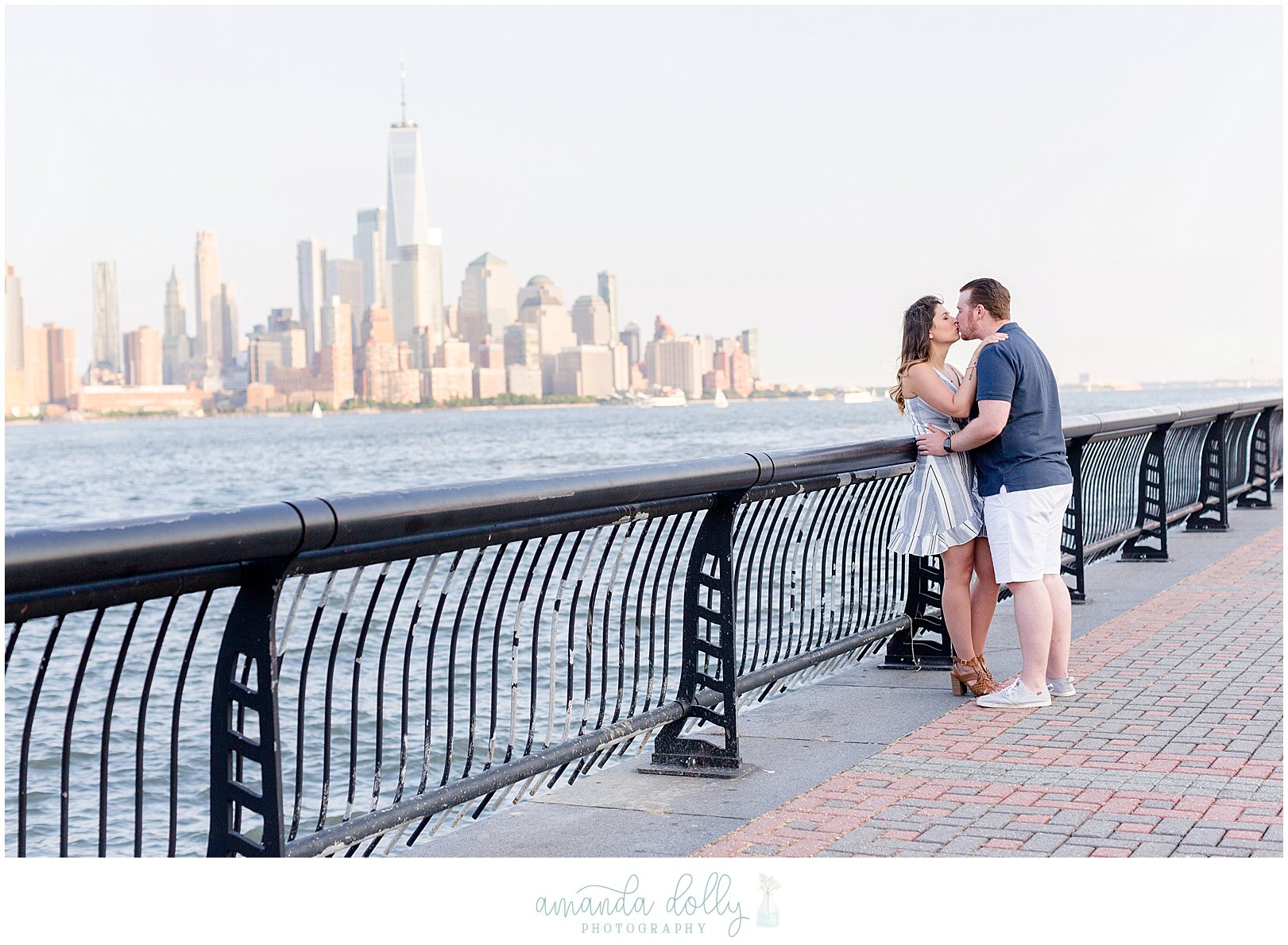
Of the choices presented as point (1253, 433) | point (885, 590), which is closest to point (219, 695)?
point (885, 590)

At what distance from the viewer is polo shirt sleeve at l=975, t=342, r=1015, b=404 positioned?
5.77 m

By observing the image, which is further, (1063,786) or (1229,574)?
(1229,574)

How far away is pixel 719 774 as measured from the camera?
4.98 metres

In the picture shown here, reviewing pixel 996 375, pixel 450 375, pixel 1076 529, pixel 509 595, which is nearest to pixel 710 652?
pixel 509 595

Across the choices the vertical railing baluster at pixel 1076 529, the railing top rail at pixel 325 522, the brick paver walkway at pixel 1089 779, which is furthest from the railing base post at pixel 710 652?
the vertical railing baluster at pixel 1076 529

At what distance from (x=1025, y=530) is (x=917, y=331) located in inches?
36.6

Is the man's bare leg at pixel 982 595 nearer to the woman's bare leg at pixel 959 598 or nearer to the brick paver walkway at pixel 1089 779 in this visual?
the woman's bare leg at pixel 959 598

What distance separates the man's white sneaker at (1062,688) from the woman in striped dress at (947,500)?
0.24m

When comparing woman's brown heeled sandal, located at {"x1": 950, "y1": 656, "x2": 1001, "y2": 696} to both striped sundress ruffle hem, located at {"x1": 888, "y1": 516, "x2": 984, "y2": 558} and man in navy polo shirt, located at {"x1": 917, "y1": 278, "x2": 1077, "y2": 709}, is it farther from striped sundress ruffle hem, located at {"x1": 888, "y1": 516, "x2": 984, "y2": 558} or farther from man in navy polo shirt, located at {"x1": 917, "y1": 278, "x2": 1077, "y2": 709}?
striped sundress ruffle hem, located at {"x1": 888, "y1": 516, "x2": 984, "y2": 558}

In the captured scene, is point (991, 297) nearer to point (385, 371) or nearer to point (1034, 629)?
Result: point (1034, 629)

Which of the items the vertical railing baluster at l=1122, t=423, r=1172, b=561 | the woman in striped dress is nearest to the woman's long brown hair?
the woman in striped dress

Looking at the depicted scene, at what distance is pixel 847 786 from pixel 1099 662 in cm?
265
